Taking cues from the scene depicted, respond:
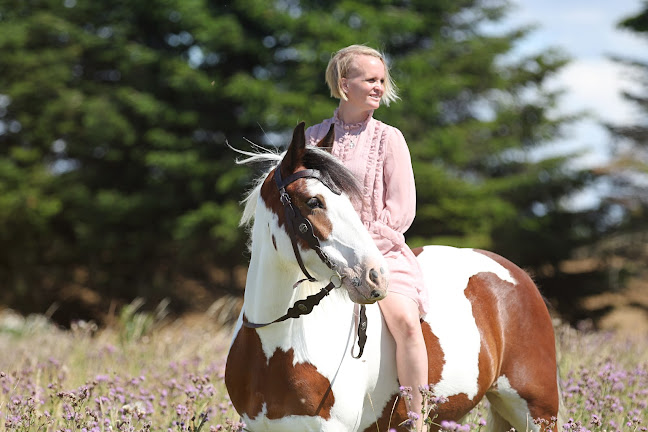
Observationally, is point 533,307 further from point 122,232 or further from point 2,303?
point 2,303

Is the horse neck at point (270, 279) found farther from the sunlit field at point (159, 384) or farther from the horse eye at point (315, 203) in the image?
the sunlit field at point (159, 384)

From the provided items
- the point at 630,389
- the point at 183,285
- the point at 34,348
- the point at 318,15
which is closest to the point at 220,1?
the point at 318,15

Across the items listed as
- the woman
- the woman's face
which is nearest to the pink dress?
the woman

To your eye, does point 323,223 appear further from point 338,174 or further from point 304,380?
point 304,380

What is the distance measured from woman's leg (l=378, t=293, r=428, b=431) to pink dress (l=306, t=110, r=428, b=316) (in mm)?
82

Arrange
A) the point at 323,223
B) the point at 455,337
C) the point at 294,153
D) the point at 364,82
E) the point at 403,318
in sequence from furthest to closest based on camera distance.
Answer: the point at 455,337 < the point at 364,82 < the point at 403,318 < the point at 294,153 < the point at 323,223

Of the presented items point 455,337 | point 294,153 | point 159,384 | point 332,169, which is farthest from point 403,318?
point 159,384

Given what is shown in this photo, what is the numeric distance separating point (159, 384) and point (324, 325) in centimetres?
258

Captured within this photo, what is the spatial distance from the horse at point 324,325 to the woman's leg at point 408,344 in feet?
0.28

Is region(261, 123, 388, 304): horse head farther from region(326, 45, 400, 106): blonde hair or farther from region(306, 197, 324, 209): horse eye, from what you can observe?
region(326, 45, 400, 106): blonde hair

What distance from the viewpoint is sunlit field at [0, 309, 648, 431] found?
3787 millimetres

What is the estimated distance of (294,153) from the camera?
3.27m

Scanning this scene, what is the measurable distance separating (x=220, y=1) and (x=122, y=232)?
25.4ft

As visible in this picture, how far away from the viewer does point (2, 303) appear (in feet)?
79.4
